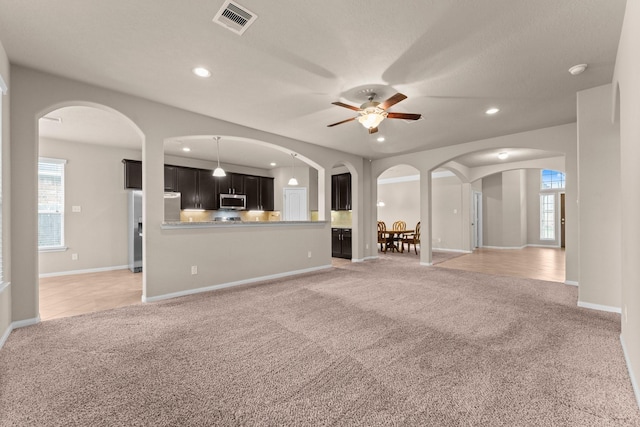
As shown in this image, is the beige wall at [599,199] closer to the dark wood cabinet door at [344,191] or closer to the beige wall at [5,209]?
the dark wood cabinet door at [344,191]

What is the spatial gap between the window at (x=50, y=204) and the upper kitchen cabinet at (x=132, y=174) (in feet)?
3.42

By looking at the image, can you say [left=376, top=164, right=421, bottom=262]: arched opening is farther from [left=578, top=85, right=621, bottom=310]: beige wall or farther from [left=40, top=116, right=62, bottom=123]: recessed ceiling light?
[left=40, top=116, right=62, bottom=123]: recessed ceiling light

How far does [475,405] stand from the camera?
65.2 inches

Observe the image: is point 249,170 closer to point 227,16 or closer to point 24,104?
point 24,104

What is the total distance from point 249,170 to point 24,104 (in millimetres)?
5869

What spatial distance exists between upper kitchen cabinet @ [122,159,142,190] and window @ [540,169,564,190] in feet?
42.4

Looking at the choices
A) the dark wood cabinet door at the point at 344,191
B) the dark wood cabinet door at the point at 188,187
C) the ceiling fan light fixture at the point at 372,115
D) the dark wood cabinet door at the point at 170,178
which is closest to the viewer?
the ceiling fan light fixture at the point at 372,115

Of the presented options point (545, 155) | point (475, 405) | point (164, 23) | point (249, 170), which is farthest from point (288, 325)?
point (545, 155)

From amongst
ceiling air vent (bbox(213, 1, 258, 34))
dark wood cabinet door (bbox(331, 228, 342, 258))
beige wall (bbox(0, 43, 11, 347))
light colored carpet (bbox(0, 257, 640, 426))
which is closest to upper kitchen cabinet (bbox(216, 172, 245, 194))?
dark wood cabinet door (bbox(331, 228, 342, 258))

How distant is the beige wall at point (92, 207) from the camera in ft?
18.6

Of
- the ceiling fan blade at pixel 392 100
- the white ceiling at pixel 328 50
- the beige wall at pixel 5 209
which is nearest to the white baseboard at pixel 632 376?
the white ceiling at pixel 328 50

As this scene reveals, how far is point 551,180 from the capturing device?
10.4 meters

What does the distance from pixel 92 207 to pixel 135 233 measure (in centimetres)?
109

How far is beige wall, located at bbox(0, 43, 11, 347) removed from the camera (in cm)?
252
